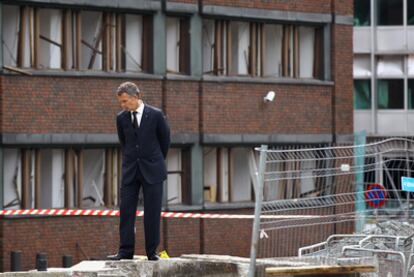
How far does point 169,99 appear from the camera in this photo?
31.5m

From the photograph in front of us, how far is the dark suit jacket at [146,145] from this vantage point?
14.4 m

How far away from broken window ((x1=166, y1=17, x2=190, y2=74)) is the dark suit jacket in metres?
17.6

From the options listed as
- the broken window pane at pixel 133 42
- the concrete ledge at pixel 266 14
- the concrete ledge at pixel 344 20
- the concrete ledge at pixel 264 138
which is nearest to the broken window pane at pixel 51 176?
the broken window pane at pixel 133 42

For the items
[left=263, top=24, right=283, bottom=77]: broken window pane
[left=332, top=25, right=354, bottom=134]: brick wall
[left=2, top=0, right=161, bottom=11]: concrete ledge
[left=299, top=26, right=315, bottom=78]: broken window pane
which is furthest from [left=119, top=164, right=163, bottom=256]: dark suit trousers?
[left=332, top=25, right=354, bottom=134]: brick wall

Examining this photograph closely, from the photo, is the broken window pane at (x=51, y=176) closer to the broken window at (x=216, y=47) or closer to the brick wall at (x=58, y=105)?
the brick wall at (x=58, y=105)

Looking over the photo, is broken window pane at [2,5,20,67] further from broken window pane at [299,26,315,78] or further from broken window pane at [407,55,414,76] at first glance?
broken window pane at [407,55,414,76]

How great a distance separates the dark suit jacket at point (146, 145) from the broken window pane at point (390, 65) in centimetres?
3160

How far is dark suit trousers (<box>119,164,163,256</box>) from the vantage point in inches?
567

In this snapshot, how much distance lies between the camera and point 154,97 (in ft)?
103

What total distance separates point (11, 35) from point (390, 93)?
19.2 meters

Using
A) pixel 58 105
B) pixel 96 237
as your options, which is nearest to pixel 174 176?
pixel 96 237

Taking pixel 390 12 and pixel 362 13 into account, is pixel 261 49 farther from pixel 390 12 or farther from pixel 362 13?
pixel 390 12

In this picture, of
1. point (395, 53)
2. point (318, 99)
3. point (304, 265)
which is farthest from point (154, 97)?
point (304, 265)

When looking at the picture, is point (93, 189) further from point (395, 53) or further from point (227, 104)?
point (395, 53)
